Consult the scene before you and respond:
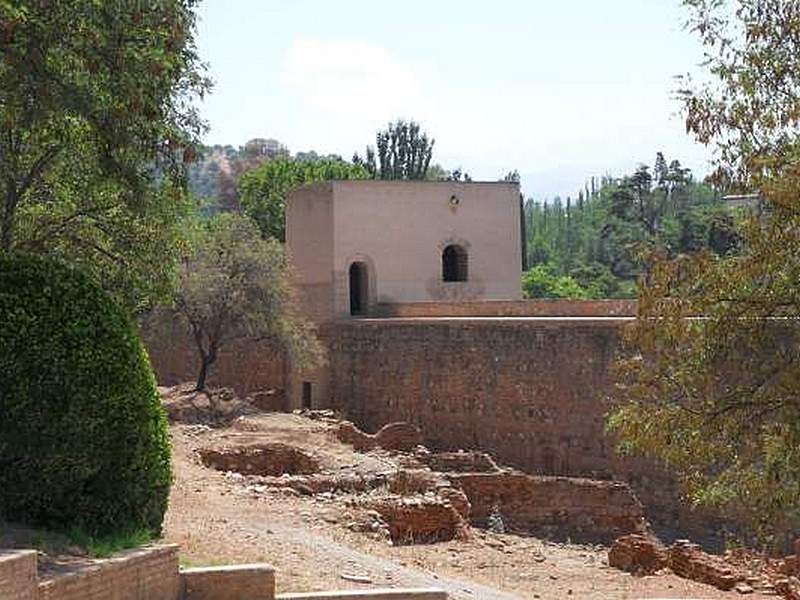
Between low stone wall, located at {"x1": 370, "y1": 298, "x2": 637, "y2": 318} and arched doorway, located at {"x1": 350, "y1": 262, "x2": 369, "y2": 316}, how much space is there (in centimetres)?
48

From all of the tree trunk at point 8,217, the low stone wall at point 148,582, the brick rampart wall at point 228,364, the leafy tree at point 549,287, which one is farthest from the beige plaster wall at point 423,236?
the leafy tree at point 549,287

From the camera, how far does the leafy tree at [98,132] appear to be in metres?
9.90

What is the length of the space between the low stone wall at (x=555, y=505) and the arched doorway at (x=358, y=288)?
1205 centimetres

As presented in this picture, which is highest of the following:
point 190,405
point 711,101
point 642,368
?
point 711,101

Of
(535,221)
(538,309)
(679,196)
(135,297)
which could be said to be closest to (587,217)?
(535,221)

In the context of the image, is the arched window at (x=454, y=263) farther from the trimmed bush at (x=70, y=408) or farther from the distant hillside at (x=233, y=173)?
the trimmed bush at (x=70, y=408)

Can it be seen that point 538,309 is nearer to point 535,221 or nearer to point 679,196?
point 679,196

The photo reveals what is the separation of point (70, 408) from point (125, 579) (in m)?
1.32

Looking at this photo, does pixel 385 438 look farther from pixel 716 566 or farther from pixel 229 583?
pixel 229 583

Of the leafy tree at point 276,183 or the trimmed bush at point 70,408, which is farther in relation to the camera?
the leafy tree at point 276,183

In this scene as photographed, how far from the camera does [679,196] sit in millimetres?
71938

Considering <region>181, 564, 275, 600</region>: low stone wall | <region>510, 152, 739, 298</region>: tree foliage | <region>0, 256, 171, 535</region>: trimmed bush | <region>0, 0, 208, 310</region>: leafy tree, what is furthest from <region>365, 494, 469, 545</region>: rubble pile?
<region>510, 152, 739, 298</region>: tree foliage

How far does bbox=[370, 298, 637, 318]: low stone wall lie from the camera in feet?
85.4

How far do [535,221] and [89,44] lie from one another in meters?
93.2
